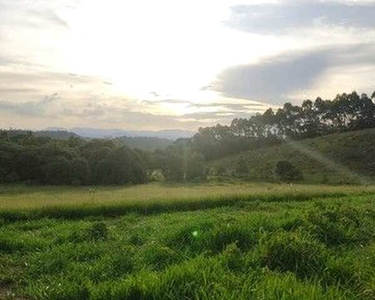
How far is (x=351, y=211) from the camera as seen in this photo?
19.7 m

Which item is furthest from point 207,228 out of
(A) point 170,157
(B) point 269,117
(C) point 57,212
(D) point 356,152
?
(B) point 269,117

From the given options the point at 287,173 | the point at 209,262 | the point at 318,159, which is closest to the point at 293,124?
the point at 318,159

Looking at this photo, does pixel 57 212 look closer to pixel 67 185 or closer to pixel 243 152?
pixel 67 185

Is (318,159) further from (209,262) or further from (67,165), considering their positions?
(209,262)

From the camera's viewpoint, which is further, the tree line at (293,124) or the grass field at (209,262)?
the tree line at (293,124)

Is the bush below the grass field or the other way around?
below

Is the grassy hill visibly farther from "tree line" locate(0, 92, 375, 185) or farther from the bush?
"tree line" locate(0, 92, 375, 185)

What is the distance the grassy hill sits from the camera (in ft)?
330

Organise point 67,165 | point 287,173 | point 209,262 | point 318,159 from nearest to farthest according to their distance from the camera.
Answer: point 209,262 < point 67,165 < point 287,173 < point 318,159

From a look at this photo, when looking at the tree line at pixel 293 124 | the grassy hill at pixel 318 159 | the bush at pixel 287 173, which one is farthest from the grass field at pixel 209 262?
the tree line at pixel 293 124

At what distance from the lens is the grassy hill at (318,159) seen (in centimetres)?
10044

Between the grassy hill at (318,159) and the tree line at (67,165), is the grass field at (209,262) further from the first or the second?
the grassy hill at (318,159)

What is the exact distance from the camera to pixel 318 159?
116 m

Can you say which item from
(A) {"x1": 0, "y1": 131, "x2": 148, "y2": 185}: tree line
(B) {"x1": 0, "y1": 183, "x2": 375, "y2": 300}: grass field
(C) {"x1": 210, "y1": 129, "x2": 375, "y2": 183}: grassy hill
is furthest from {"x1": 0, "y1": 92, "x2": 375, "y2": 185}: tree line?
(B) {"x1": 0, "y1": 183, "x2": 375, "y2": 300}: grass field
